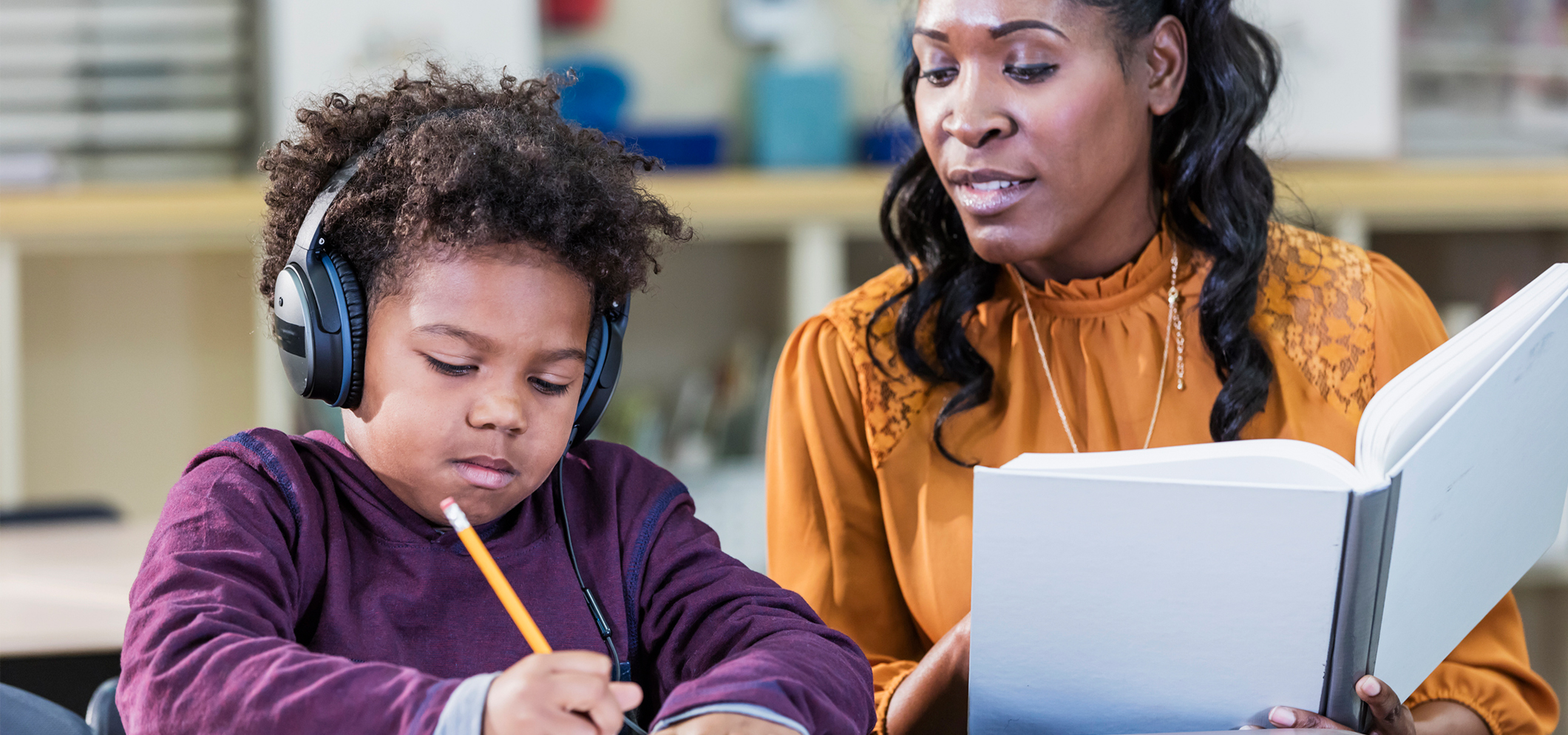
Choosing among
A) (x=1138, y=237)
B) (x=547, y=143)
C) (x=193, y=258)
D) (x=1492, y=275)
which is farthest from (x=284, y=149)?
(x=1492, y=275)

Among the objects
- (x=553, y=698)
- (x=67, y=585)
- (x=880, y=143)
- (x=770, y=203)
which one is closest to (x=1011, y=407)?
(x=553, y=698)

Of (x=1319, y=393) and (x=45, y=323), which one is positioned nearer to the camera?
(x=1319, y=393)

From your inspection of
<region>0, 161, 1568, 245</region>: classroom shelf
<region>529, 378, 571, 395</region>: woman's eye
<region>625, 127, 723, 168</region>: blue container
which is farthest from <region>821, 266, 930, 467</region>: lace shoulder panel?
<region>625, 127, 723, 168</region>: blue container

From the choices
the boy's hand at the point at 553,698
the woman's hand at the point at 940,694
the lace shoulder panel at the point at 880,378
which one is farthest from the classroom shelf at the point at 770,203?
the boy's hand at the point at 553,698

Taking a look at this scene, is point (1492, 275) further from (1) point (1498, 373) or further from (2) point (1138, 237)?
(1) point (1498, 373)

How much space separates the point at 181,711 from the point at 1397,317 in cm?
98

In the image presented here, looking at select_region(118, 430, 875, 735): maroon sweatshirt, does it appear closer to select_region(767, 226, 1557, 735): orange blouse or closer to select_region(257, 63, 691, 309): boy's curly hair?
select_region(257, 63, 691, 309): boy's curly hair

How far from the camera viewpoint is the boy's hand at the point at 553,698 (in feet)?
2.01

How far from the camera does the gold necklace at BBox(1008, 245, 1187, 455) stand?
3.85ft

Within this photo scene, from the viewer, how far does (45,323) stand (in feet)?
8.79

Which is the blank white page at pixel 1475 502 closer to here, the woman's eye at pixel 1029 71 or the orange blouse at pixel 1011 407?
the orange blouse at pixel 1011 407

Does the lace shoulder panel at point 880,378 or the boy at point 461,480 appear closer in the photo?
the boy at point 461,480

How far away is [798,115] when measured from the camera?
8.75 ft

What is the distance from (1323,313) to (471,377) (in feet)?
2.45
